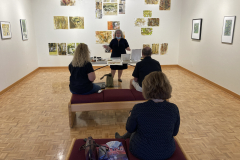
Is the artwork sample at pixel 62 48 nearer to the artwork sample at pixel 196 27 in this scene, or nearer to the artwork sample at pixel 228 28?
the artwork sample at pixel 196 27

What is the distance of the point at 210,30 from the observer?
6.92 meters

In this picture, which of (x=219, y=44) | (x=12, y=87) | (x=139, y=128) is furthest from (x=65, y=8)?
(x=139, y=128)

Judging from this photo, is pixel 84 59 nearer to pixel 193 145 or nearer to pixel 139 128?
pixel 139 128

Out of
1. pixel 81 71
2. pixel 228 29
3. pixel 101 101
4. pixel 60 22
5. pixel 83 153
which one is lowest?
pixel 83 153

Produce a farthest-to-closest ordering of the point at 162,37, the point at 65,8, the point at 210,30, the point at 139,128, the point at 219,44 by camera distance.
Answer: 1. the point at 162,37
2. the point at 65,8
3. the point at 210,30
4. the point at 219,44
5. the point at 139,128

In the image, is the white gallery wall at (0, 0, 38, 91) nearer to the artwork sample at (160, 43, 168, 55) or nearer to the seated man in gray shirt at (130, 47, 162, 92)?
the seated man in gray shirt at (130, 47, 162, 92)

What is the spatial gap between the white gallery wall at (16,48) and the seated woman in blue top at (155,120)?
5393 mm

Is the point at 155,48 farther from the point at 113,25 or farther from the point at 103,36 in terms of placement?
the point at 103,36

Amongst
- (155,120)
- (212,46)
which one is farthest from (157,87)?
(212,46)

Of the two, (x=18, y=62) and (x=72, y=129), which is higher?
(x=18, y=62)

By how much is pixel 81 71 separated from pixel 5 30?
397cm

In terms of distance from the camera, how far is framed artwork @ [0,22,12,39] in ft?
19.8

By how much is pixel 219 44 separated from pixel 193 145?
4342mm

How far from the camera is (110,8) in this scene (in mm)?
8938
